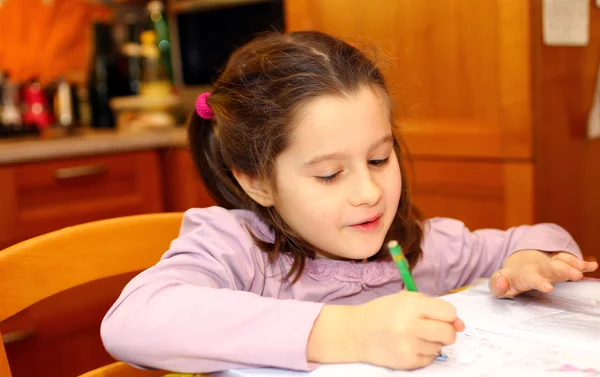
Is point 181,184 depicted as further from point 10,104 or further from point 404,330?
point 404,330

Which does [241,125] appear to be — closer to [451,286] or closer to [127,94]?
[451,286]

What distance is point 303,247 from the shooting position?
0.91 meters

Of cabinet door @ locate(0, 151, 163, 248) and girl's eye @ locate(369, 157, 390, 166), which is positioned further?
cabinet door @ locate(0, 151, 163, 248)

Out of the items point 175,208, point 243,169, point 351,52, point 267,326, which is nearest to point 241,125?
point 243,169

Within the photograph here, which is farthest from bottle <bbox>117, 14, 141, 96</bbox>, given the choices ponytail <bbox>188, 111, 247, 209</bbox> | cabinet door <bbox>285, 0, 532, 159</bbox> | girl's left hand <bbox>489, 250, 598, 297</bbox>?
girl's left hand <bbox>489, 250, 598, 297</bbox>

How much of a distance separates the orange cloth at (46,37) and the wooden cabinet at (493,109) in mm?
1267

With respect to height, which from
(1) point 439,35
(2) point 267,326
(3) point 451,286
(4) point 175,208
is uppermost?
(1) point 439,35

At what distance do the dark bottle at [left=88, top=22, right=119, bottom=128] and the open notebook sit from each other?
2.15m

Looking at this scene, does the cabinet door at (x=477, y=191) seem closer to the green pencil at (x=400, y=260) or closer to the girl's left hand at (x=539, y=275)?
the girl's left hand at (x=539, y=275)

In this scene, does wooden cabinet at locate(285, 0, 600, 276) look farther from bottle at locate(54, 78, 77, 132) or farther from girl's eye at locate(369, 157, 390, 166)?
bottle at locate(54, 78, 77, 132)

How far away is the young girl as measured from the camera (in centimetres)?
61

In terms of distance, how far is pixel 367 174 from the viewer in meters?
0.78

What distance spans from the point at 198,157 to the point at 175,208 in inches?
58.4

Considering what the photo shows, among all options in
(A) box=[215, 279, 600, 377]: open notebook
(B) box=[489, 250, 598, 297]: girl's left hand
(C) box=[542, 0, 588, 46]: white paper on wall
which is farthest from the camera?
(C) box=[542, 0, 588, 46]: white paper on wall
